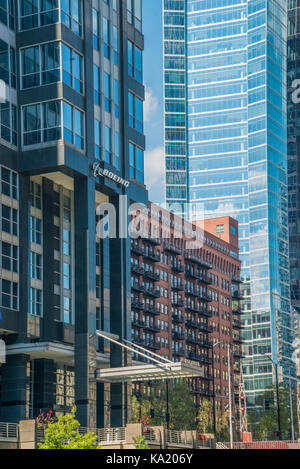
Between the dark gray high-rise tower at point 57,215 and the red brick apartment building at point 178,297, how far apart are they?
6829 cm

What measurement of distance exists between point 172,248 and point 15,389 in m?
99.7

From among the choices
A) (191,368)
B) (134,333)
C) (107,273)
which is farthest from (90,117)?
(134,333)

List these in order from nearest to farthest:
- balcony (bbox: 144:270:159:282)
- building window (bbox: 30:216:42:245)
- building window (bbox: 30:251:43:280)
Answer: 1. building window (bbox: 30:251:43:280)
2. building window (bbox: 30:216:42:245)
3. balcony (bbox: 144:270:159:282)

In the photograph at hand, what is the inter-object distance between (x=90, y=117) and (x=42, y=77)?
5.85 metres

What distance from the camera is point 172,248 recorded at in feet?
560

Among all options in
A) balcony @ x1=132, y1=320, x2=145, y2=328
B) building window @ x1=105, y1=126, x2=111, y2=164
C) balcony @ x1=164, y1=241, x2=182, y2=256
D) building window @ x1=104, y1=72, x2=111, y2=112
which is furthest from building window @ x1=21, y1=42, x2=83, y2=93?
balcony @ x1=164, y1=241, x2=182, y2=256

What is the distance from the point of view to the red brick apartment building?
15462cm

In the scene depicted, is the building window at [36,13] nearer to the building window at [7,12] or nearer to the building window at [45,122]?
the building window at [7,12]

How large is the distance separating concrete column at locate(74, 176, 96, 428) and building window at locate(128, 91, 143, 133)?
39.7ft

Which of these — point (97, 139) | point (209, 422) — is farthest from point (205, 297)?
point (97, 139)

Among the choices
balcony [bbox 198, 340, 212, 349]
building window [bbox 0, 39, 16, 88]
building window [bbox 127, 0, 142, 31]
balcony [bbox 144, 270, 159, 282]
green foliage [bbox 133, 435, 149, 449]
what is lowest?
green foliage [bbox 133, 435, 149, 449]

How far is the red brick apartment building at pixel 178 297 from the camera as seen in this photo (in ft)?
507

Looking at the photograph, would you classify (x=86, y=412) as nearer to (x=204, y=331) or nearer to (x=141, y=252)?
(x=141, y=252)

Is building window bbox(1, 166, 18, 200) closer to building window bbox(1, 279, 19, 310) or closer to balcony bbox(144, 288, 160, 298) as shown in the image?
building window bbox(1, 279, 19, 310)
